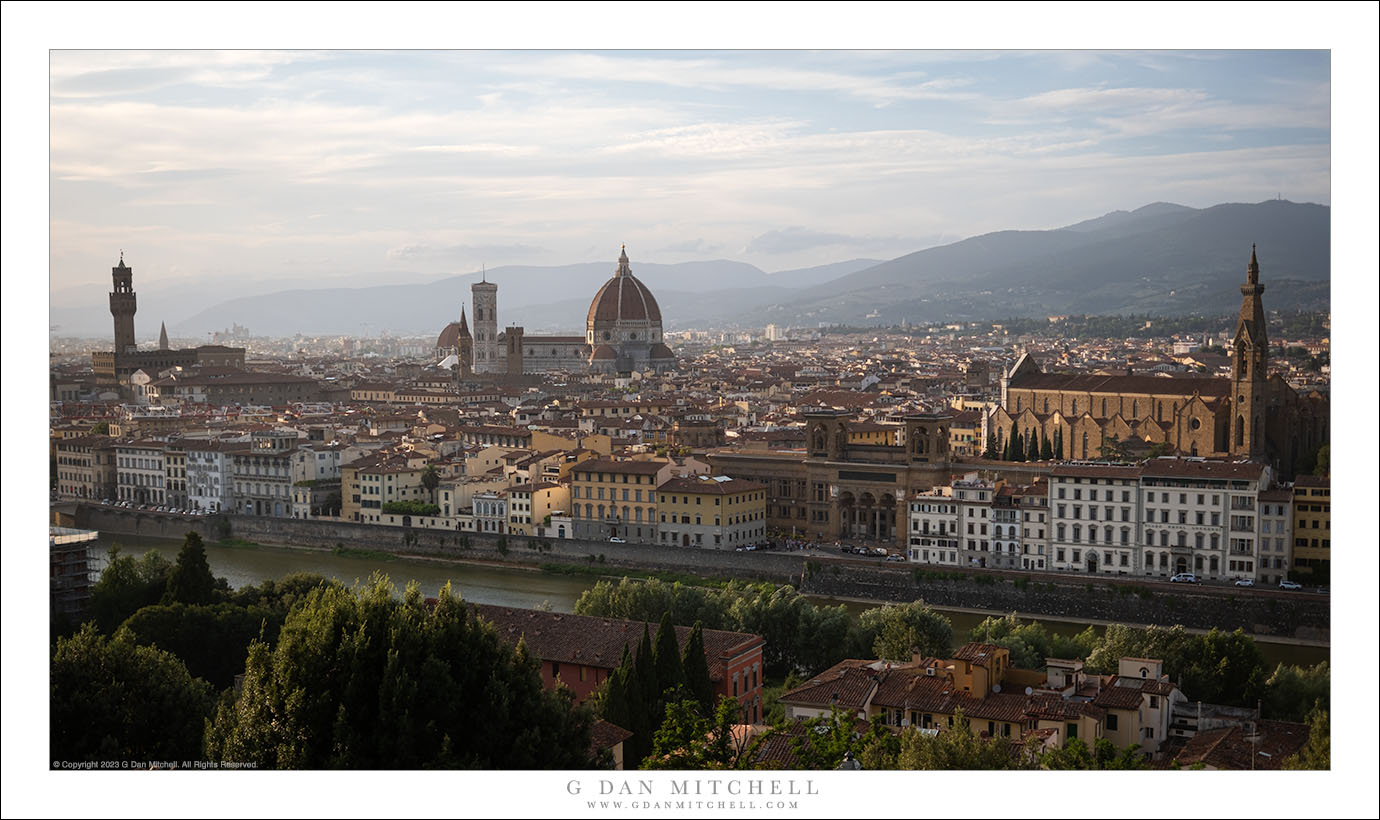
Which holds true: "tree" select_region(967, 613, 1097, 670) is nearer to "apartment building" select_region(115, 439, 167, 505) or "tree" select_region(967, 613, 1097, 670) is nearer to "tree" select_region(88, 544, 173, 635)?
"tree" select_region(88, 544, 173, 635)

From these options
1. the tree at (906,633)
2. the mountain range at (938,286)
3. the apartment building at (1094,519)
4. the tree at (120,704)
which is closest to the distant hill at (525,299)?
the mountain range at (938,286)

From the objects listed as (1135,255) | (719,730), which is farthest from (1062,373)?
(719,730)

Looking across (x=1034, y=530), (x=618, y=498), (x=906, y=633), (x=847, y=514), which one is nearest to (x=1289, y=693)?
(x=906, y=633)

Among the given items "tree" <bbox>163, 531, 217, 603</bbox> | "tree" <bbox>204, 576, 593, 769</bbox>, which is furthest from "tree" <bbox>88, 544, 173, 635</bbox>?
"tree" <bbox>204, 576, 593, 769</bbox>

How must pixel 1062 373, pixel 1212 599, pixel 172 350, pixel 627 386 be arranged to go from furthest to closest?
pixel 627 386 < pixel 172 350 < pixel 1062 373 < pixel 1212 599

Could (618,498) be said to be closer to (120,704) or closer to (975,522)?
(975,522)

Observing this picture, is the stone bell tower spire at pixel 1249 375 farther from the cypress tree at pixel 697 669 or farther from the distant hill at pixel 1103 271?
the cypress tree at pixel 697 669

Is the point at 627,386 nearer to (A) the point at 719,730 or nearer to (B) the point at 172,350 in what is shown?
(B) the point at 172,350
